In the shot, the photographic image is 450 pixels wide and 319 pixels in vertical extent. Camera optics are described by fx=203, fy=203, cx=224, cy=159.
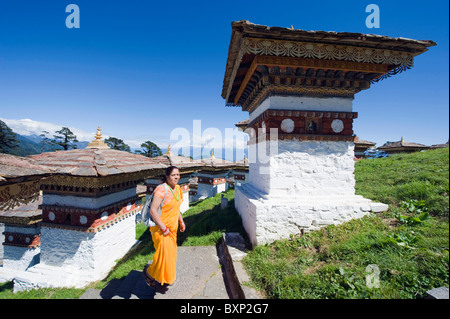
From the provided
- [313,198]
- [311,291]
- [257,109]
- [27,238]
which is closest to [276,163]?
[313,198]

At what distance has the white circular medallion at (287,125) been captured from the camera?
4902 mm

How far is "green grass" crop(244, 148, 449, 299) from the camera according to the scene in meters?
2.55

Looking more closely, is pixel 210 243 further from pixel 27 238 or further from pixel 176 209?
pixel 27 238

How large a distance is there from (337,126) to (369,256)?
10.1ft

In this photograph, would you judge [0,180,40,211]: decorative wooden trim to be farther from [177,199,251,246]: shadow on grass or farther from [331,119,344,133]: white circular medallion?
[331,119,344,133]: white circular medallion

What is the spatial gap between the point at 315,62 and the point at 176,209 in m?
4.28

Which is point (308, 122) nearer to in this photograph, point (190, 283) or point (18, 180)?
point (190, 283)

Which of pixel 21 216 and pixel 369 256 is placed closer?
pixel 369 256

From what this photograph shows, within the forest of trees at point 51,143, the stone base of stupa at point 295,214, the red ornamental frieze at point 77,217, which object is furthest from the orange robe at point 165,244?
the forest of trees at point 51,143

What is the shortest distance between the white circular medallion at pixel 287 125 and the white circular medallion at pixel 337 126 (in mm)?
1068

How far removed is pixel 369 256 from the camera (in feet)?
10.2

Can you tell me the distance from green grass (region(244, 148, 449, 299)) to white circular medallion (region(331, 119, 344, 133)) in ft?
6.80

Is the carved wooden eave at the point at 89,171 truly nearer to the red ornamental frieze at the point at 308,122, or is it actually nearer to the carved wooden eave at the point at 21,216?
the carved wooden eave at the point at 21,216

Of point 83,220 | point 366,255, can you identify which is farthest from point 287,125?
point 83,220
